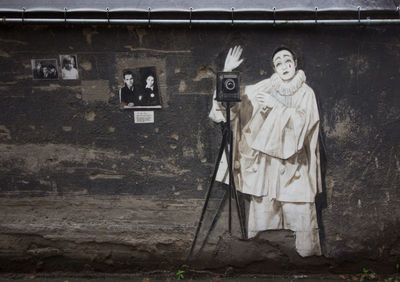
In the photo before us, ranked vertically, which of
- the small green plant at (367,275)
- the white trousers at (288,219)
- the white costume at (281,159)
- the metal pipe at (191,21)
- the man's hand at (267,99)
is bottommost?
the small green plant at (367,275)

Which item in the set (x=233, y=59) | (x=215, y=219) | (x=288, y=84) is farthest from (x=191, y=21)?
(x=215, y=219)

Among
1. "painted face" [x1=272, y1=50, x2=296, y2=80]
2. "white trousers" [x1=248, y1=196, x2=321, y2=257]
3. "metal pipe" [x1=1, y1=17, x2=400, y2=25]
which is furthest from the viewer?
"white trousers" [x1=248, y1=196, x2=321, y2=257]

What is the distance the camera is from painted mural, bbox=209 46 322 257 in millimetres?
3172

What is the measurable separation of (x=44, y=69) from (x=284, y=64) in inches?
88.6

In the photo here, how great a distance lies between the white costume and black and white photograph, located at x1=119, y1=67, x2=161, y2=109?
58 cm

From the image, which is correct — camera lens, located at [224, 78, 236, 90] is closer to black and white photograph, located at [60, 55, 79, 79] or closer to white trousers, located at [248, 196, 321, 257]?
white trousers, located at [248, 196, 321, 257]

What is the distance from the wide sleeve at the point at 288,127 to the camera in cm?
318

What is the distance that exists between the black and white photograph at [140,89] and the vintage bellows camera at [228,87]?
0.59 meters

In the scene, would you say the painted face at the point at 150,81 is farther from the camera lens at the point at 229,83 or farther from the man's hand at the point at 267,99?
the man's hand at the point at 267,99

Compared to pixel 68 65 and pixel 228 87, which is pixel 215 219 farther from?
pixel 68 65

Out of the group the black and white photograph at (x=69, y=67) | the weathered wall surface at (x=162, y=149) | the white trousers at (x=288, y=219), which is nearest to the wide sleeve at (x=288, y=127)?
the weathered wall surface at (x=162, y=149)

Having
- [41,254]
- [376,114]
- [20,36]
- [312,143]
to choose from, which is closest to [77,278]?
[41,254]

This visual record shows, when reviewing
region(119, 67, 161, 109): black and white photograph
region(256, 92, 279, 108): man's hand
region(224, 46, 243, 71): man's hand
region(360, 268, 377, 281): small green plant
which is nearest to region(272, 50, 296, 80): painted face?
region(256, 92, 279, 108): man's hand

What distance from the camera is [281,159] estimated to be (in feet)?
10.6
